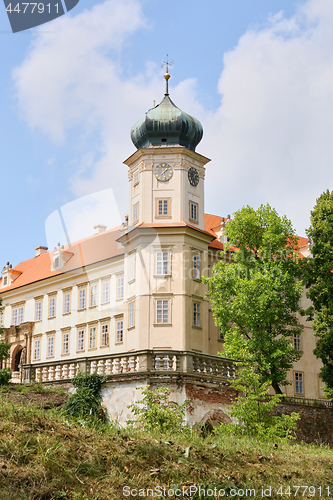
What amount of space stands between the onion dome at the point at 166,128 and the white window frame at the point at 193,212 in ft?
12.3

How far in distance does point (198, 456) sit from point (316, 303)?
23019 millimetres

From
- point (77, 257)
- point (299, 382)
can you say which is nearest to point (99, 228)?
point (77, 257)

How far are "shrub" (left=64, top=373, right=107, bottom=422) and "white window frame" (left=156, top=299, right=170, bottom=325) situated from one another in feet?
57.8

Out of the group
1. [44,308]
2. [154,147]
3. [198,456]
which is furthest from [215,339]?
[198,456]

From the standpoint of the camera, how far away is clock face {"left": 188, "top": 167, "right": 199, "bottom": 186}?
140 feet

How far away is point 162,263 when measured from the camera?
4066cm

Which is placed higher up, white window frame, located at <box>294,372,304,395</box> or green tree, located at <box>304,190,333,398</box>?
green tree, located at <box>304,190,333,398</box>

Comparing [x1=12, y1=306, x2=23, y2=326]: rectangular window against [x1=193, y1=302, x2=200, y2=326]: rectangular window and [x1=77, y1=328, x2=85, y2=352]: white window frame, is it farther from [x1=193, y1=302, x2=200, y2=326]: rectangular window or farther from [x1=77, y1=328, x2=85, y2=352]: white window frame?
[x1=193, y1=302, x2=200, y2=326]: rectangular window

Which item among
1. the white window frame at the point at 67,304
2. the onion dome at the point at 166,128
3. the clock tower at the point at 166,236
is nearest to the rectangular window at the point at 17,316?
the white window frame at the point at 67,304

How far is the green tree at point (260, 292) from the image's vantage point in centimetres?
3278

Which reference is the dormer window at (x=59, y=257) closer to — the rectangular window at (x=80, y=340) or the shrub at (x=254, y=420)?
the rectangular window at (x=80, y=340)

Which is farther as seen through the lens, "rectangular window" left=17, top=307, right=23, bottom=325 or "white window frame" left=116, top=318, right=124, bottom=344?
"rectangular window" left=17, top=307, right=23, bottom=325

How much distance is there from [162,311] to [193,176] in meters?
9.56

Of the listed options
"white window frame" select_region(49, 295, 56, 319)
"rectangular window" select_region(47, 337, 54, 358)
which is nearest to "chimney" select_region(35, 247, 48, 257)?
"white window frame" select_region(49, 295, 56, 319)
